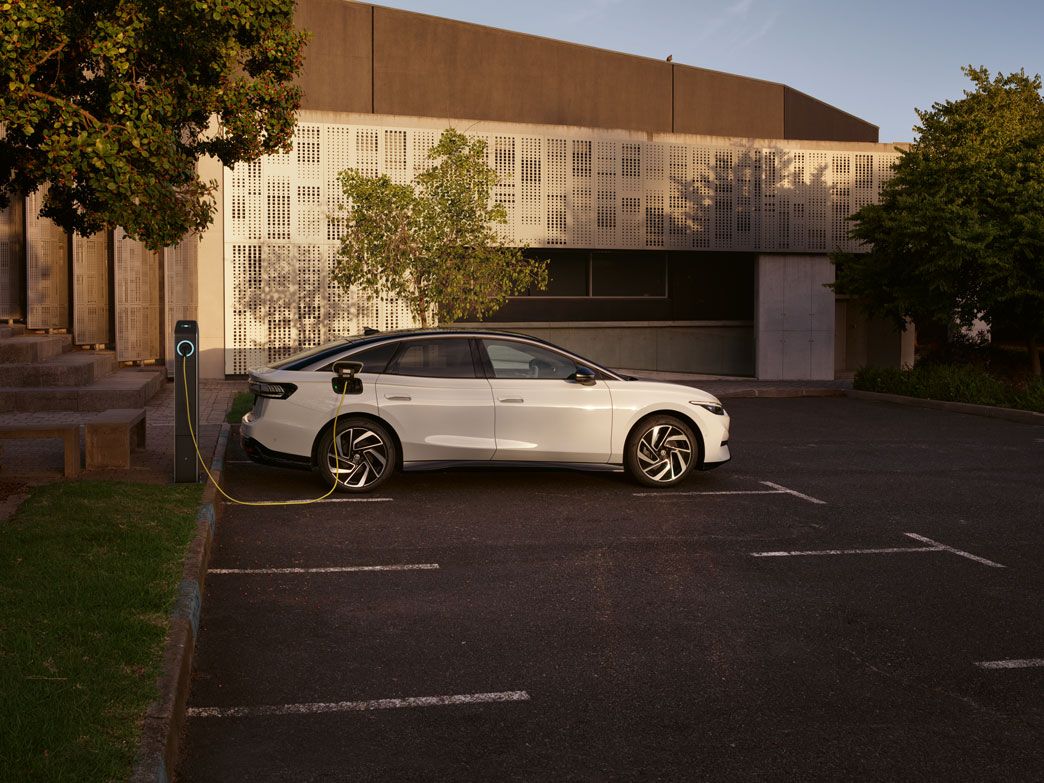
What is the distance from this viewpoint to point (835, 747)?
466cm

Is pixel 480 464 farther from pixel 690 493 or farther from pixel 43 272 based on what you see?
pixel 43 272

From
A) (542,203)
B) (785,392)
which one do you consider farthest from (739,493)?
(542,203)

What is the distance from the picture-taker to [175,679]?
16.2 feet

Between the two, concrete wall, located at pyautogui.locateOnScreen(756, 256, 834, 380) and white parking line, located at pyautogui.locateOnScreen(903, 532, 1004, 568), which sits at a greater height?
concrete wall, located at pyautogui.locateOnScreen(756, 256, 834, 380)

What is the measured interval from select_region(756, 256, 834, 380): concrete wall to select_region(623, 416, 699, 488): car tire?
1951cm

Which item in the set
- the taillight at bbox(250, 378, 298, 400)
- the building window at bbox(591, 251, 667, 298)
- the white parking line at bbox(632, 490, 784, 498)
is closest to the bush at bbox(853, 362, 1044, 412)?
the building window at bbox(591, 251, 667, 298)

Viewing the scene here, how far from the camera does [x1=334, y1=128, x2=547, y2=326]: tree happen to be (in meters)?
21.0

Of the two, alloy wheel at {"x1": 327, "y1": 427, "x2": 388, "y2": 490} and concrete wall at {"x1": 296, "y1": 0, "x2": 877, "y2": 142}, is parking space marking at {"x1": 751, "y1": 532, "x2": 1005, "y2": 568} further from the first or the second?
concrete wall at {"x1": 296, "y1": 0, "x2": 877, "y2": 142}

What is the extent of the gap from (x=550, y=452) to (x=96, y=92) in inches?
206

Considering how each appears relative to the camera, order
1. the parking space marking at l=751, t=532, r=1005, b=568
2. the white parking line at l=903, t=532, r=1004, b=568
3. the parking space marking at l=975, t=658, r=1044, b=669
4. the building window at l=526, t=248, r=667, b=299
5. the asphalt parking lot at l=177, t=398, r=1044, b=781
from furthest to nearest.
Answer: the building window at l=526, t=248, r=667, b=299
the parking space marking at l=751, t=532, r=1005, b=568
the white parking line at l=903, t=532, r=1004, b=568
the parking space marking at l=975, t=658, r=1044, b=669
the asphalt parking lot at l=177, t=398, r=1044, b=781

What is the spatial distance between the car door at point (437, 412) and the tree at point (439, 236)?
10155 mm

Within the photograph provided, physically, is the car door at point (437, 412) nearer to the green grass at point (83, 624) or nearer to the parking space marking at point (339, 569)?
the green grass at point (83, 624)

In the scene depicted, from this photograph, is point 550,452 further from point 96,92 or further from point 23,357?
point 23,357

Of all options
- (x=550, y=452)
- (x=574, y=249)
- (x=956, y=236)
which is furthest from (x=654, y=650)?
(x=574, y=249)
